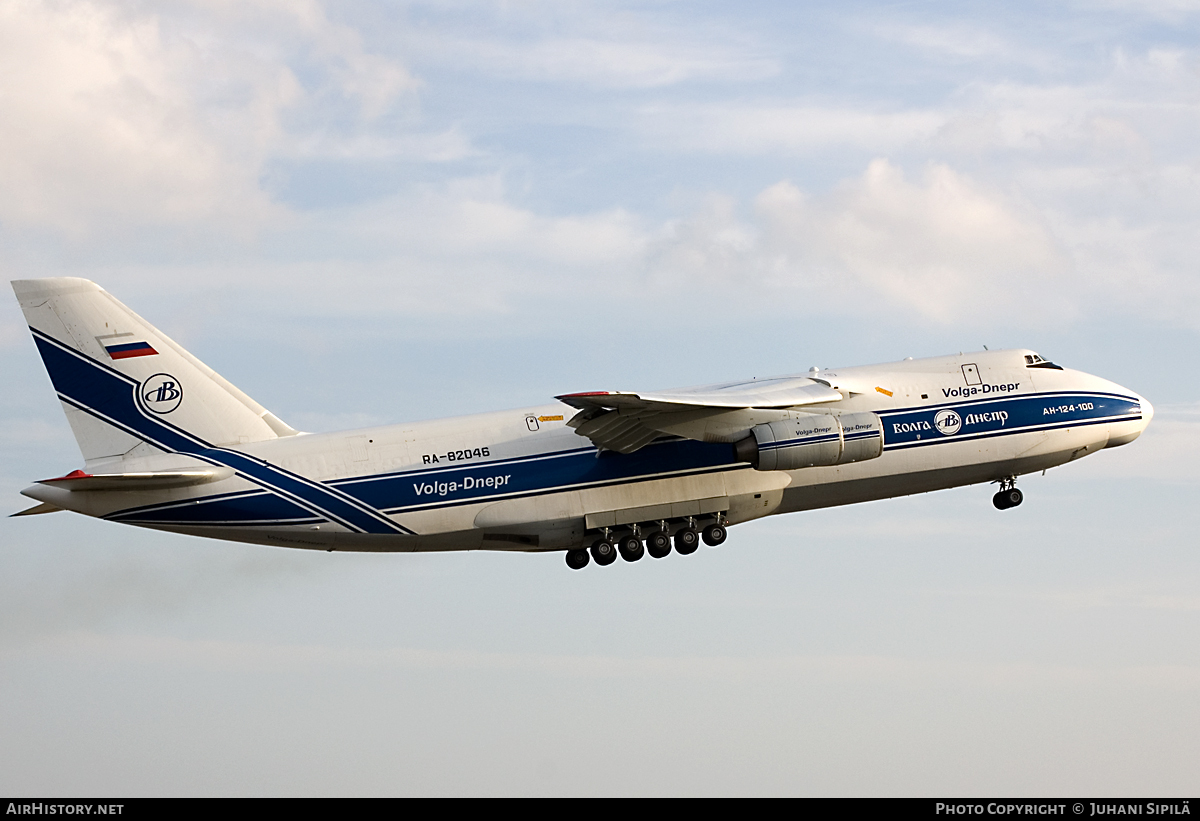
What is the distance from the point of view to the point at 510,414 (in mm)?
24609

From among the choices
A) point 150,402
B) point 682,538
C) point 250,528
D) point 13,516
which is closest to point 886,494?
point 682,538

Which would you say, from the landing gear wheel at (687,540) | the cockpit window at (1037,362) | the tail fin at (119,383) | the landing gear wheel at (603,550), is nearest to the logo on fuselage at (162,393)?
the tail fin at (119,383)

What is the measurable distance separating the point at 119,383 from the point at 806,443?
1156cm

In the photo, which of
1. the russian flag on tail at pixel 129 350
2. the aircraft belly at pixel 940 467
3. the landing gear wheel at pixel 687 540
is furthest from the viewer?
the aircraft belly at pixel 940 467

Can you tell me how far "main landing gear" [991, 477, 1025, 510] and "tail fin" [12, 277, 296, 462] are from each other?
13.4m

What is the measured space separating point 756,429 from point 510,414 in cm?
425

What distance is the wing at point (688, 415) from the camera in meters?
23.1

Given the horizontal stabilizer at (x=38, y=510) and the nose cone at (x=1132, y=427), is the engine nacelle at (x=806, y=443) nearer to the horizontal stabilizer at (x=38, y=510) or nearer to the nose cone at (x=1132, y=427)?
the nose cone at (x=1132, y=427)

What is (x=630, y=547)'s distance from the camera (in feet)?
81.0

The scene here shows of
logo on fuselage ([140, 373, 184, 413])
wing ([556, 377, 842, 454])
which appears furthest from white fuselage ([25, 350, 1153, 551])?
logo on fuselage ([140, 373, 184, 413])

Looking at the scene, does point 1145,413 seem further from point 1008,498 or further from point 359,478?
point 359,478

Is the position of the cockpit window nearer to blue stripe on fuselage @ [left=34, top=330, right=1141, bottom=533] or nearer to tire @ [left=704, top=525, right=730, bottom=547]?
blue stripe on fuselage @ [left=34, top=330, right=1141, bottom=533]

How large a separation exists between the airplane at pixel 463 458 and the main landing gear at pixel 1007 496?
6.48 feet

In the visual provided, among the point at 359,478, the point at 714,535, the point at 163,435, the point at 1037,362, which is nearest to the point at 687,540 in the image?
the point at 714,535
